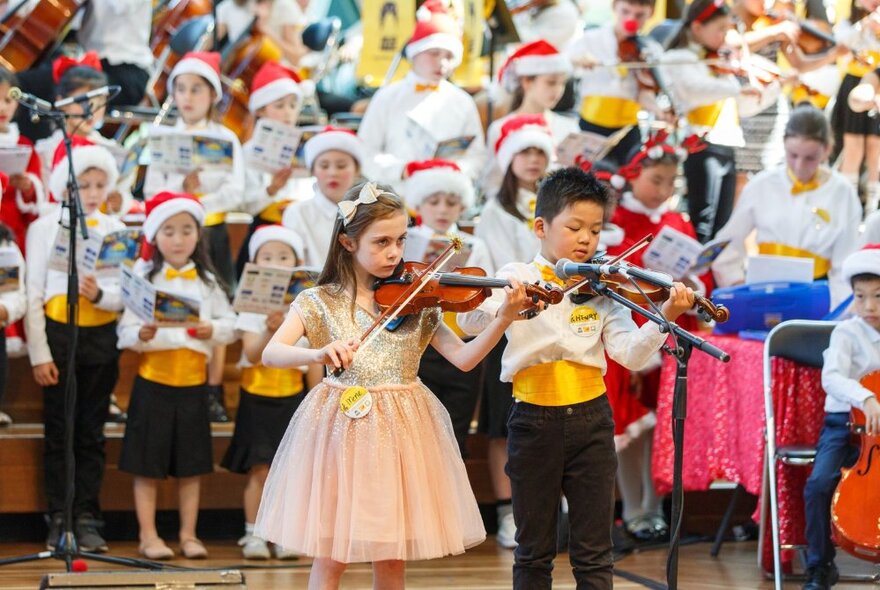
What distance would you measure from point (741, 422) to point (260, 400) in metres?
1.72

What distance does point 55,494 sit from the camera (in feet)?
16.1

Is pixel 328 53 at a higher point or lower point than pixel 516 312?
higher

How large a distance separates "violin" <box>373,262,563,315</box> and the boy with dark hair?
3.09m

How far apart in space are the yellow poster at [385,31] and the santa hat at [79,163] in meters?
1.93

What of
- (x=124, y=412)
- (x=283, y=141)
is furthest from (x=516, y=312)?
(x=124, y=412)

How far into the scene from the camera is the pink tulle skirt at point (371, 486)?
3.14 meters

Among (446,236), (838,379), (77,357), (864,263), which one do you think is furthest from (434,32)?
(838,379)

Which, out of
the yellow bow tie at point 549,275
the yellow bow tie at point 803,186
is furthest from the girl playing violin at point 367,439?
the yellow bow tie at point 803,186

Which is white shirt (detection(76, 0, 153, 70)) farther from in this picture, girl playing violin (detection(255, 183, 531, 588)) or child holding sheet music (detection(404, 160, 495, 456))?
girl playing violin (detection(255, 183, 531, 588))

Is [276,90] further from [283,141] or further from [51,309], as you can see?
[51,309]

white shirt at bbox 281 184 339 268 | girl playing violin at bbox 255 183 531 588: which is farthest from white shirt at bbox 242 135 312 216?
girl playing violin at bbox 255 183 531 588

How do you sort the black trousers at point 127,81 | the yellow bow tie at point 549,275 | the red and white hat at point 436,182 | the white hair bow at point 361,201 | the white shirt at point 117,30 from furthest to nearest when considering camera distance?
the black trousers at point 127,81 → the white shirt at point 117,30 → the red and white hat at point 436,182 → the yellow bow tie at point 549,275 → the white hair bow at point 361,201

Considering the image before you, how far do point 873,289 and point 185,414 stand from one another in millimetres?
2378

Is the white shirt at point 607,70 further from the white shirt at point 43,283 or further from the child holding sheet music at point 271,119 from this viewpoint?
the white shirt at point 43,283
